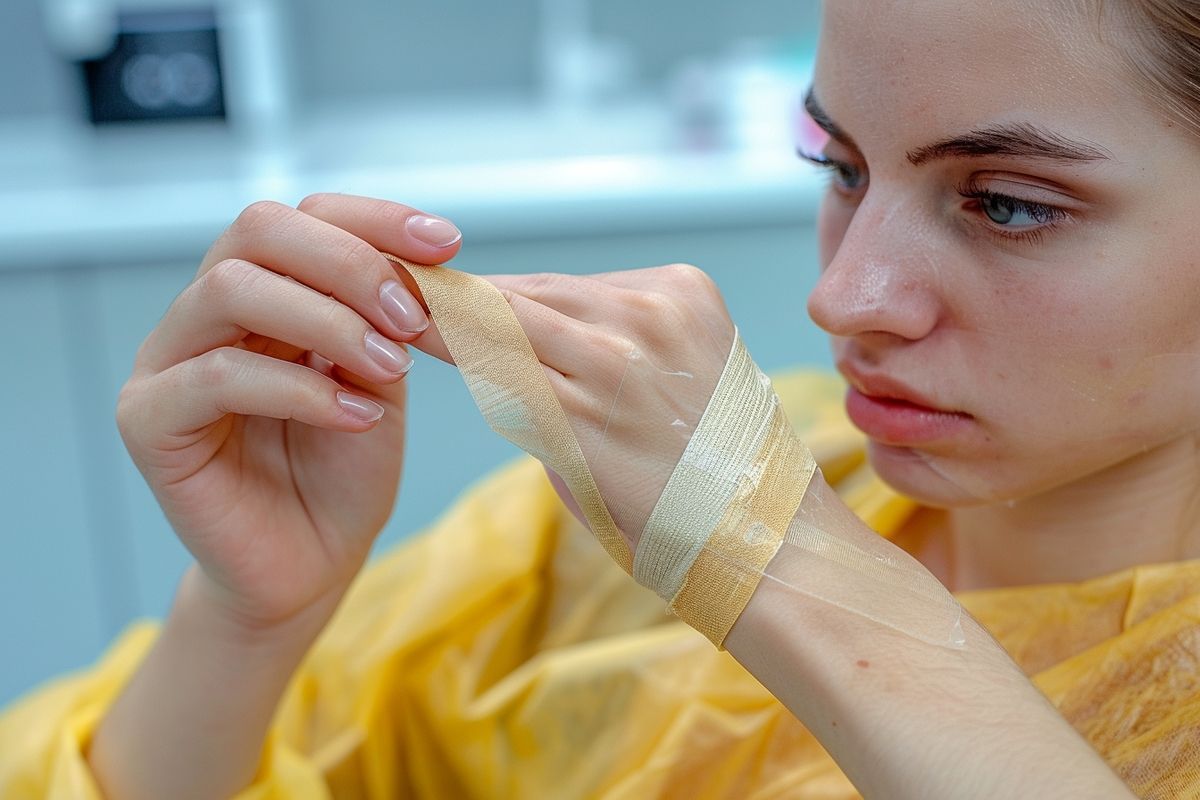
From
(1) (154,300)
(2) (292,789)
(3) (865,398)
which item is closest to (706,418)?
(3) (865,398)

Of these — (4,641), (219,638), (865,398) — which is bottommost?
(4,641)

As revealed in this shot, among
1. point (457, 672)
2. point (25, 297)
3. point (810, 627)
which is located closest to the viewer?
point (810, 627)

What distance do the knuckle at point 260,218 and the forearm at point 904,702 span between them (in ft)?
0.99

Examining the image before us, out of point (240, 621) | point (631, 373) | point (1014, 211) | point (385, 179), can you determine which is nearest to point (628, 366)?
point (631, 373)

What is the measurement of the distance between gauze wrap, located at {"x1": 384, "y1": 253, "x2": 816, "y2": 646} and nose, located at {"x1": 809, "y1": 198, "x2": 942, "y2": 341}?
86 mm

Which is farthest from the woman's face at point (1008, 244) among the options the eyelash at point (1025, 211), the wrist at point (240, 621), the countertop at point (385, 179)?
the countertop at point (385, 179)

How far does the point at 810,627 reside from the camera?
1.79 ft

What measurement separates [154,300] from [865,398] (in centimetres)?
103

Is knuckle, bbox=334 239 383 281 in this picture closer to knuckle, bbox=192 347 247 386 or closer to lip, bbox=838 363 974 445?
knuckle, bbox=192 347 247 386

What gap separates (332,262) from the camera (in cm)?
59

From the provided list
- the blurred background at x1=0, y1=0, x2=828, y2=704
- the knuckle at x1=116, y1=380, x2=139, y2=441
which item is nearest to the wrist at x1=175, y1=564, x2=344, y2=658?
the knuckle at x1=116, y1=380, x2=139, y2=441

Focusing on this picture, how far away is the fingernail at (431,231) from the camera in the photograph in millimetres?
583

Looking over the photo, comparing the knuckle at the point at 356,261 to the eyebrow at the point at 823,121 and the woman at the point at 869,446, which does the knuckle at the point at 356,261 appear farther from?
the eyebrow at the point at 823,121

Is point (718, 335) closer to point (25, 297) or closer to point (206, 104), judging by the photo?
point (25, 297)
